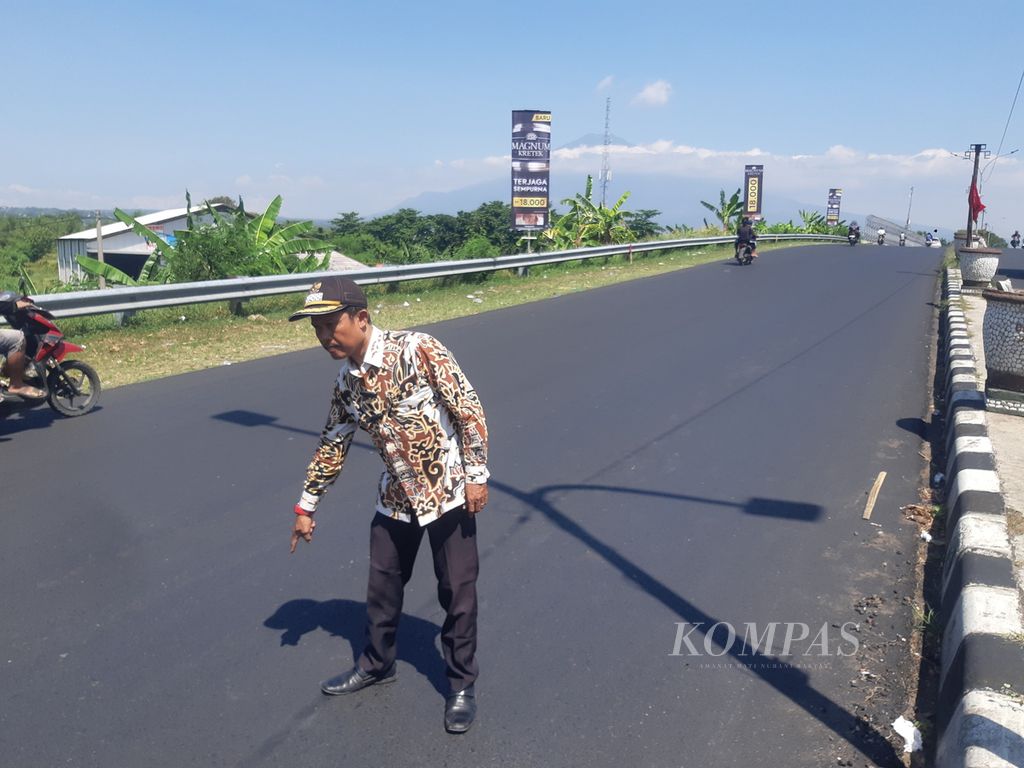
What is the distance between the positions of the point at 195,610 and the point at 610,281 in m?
17.0

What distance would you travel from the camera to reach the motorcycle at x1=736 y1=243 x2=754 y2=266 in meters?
26.2

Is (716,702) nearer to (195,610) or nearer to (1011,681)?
(1011,681)

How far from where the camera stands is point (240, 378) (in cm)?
945

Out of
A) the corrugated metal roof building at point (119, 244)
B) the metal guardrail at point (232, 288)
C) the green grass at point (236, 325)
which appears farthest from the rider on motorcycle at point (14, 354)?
the corrugated metal roof building at point (119, 244)

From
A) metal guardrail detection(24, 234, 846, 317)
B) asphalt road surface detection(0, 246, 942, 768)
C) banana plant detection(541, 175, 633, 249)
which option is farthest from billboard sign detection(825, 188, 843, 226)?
asphalt road surface detection(0, 246, 942, 768)

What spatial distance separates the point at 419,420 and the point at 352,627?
138cm

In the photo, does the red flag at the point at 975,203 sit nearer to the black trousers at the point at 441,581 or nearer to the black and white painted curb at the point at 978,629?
the black and white painted curb at the point at 978,629

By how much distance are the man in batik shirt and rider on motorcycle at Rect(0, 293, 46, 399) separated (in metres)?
5.31

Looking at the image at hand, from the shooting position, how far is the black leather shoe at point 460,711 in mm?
3387

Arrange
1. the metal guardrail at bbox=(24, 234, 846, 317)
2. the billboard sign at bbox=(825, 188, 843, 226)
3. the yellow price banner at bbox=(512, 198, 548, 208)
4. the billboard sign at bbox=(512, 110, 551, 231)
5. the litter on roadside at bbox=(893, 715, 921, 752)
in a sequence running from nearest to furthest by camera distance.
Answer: the litter on roadside at bbox=(893, 715, 921, 752), the metal guardrail at bbox=(24, 234, 846, 317), the billboard sign at bbox=(512, 110, 551, 231), the yellow price banner at bbox=(512, 198, 548, 208), the billboard sign at bbox=(825, 188, 843, 226)

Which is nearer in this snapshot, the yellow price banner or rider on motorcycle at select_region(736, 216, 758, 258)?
the yellow price banner

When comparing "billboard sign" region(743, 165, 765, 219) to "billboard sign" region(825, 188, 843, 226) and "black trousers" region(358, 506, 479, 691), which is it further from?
"black trousers" region(358, 506, 479, 691)

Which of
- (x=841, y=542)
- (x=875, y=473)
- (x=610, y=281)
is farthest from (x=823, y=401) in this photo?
(x=610, y=281)

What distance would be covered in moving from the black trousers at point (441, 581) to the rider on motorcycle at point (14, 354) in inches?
214
